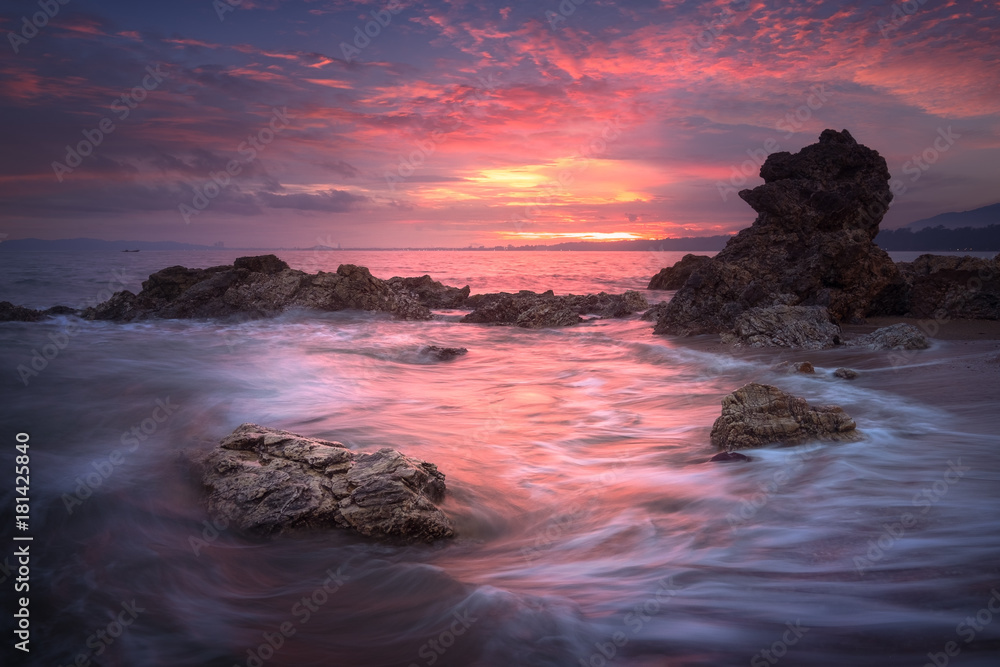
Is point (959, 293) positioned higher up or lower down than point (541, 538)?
higher up

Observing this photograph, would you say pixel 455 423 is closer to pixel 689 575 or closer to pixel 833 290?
pixel 689 575

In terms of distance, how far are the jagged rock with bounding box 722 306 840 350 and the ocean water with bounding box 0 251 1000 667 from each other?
228 centimetres

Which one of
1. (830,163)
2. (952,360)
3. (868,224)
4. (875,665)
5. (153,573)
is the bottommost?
(153,573)

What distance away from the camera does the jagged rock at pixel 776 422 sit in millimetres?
6023

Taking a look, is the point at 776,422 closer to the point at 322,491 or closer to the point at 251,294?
the point at 322,491

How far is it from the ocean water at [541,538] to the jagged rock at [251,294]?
8.89 metres

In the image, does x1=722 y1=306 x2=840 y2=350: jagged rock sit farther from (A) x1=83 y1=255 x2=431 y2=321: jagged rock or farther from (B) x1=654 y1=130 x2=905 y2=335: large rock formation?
(A) x1=83 y1=255 x2=431 y2=321: jagged rock

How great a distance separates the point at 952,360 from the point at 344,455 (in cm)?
985

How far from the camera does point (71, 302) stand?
24.6 m

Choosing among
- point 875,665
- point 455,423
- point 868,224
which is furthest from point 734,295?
point 875,665

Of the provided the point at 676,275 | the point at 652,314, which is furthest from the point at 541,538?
the point at 676,275

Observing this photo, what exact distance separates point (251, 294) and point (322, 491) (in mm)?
16181

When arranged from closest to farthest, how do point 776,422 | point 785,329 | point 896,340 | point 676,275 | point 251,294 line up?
1. point 776,422
2. point 896,340
3. point 785,329
4. point 251,294
5. point 676,275

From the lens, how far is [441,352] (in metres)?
13.6
